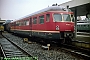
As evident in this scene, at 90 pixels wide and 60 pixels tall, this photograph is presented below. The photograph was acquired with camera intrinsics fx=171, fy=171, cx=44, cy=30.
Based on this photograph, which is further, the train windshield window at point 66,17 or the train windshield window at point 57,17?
the train windshield window at point 66,17

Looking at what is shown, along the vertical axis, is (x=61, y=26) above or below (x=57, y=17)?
below

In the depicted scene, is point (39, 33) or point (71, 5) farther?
point (71, 5)

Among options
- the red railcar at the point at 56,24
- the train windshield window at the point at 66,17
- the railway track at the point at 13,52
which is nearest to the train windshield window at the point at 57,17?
the red railcar at the point at 56,24

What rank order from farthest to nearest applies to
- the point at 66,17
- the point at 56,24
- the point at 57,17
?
1. the point at 66,17
2. the point at 57,17
3. the point at 56,24

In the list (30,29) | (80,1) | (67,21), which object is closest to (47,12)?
(67,21)

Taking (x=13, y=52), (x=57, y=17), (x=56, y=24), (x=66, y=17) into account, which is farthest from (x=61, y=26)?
(x=13, y=52)

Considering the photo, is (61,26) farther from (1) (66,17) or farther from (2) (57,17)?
(1) (66,17)

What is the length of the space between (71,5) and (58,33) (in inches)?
159

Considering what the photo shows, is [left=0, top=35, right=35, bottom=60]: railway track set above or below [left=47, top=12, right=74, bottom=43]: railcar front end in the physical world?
below

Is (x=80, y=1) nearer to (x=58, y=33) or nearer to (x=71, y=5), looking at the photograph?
(x=71, y=5)

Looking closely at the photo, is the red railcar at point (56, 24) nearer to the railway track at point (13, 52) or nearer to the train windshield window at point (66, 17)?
the train windshield window at point (66, 17)

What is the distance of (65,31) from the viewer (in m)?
10.8

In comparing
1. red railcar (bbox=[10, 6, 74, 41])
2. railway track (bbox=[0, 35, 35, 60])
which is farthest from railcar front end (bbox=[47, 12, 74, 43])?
railway track (bbox=[0, 35, 35, 60])

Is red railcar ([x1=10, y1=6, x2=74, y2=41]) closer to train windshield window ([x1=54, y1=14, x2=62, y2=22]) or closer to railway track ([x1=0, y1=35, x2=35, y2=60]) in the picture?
train windshield window ([x1=54, y1=14, x2=62, y2=22])
